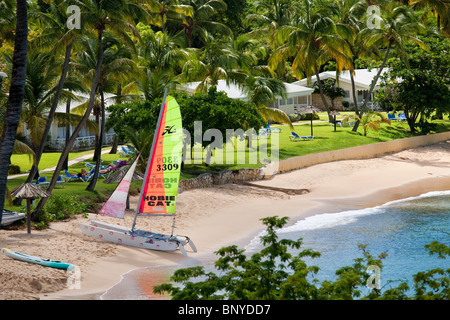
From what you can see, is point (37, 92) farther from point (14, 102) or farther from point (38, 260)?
point (14, 102)

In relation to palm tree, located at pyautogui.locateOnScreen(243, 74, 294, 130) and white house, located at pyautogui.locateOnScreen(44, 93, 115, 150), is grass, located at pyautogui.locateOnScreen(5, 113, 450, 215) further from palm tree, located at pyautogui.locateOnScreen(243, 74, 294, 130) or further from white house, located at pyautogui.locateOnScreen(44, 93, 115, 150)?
palm tree, located at pyautogui.locateOnScreen(243, 74, 294, 130)

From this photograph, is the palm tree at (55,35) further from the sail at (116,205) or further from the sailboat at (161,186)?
the sailboat at (161,186)

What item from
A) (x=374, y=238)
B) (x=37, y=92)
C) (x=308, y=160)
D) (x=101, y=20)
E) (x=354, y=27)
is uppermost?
(x=354, y=27)

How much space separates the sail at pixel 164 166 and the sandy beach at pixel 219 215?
5.35ft

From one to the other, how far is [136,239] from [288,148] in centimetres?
2155

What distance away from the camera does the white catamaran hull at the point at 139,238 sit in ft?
68.7

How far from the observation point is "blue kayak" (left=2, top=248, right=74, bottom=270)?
17.5 meters

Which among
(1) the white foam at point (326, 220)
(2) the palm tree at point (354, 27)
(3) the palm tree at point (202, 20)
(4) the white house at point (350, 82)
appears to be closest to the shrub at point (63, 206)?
→ (1) the white foam at point (326, 220)

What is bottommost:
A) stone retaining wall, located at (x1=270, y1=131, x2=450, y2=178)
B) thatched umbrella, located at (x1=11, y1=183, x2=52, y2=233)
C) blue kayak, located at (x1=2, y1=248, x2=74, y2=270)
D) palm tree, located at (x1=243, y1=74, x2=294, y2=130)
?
blue kayak, located at (x1=2, y1=248, x2=74, y2=270)

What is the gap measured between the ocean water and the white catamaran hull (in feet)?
4.63

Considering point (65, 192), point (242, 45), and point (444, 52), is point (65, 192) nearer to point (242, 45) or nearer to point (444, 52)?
point (242, 45)

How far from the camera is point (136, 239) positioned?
21.1 meters

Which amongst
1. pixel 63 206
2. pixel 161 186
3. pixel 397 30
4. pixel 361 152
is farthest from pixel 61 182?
pixel 397 30

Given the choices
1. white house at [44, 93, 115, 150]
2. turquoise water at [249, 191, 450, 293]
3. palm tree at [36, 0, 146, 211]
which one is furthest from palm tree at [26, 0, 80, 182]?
white house at [44, 93, 115, 150]
